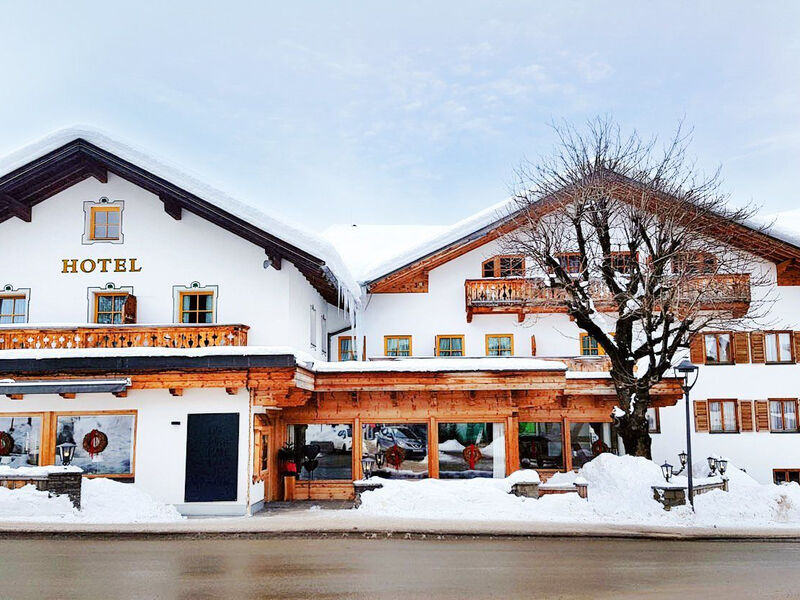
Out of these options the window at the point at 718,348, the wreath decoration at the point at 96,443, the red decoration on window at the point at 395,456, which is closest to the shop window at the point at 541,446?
the red decoration on window at the point at 395,456

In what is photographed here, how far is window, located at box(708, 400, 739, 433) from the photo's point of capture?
25.0 meters

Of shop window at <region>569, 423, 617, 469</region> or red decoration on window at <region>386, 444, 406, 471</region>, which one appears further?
shop window at <region>569, 423, 617, 469</region>

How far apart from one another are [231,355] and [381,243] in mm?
15952

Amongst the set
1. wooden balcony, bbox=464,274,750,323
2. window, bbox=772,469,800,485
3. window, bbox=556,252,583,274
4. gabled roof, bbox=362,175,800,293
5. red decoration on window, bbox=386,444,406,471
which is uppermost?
gabled roof, bbox=362,175,800,293

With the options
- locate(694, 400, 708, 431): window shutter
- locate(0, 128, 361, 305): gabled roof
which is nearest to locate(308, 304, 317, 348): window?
locate(0, 128, 361, 305): gabled roof

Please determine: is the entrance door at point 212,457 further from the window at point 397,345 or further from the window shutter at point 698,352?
the window shutter at point 698,352

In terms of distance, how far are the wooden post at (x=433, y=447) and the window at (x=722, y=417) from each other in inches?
389

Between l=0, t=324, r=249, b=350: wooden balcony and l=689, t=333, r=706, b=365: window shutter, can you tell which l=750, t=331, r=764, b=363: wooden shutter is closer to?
l=689, t=333, r=706, b=365: window shutter

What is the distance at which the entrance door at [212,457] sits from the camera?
17547 mm

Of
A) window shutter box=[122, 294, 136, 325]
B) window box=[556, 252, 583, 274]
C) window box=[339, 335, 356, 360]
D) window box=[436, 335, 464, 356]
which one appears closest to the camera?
window shutter box=[122, 294, 136, 325]

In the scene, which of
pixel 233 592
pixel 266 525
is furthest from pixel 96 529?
pixel 233 592

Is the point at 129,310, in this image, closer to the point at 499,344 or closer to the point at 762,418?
the point at 499,344

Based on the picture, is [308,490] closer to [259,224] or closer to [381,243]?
[259,224]

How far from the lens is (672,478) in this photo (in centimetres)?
1741
